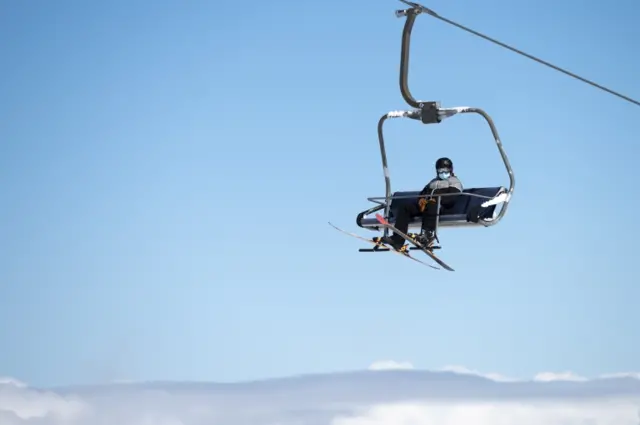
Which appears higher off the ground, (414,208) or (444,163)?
(444,163)

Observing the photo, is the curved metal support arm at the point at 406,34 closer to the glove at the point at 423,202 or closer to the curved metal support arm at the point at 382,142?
Result: the curved metal support arm at the point at 382,142

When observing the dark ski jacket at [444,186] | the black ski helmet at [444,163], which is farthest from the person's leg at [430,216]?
the black ski helmet at [444,163]

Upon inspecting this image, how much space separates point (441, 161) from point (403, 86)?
2.87 m

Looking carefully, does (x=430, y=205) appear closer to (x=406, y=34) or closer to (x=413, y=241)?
(x=413, y=241)

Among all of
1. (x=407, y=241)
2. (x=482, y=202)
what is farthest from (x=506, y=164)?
(x=407, y=241)

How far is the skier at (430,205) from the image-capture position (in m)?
23.5

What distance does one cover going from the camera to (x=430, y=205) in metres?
23.8

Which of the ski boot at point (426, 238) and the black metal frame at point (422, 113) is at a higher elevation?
the black metal frame at point (422, 113)

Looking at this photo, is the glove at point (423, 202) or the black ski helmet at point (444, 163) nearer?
the glove at point (423, 202)

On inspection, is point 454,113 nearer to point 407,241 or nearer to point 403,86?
point 403,86

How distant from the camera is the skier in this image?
23.5 metres

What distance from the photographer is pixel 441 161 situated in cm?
2430

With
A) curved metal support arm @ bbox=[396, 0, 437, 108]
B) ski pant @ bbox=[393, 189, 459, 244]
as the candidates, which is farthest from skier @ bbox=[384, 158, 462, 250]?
curved metal support arm @ bbox=[396, 0, 437, 108]

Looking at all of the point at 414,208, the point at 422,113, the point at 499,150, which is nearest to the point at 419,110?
the point at 422,113
